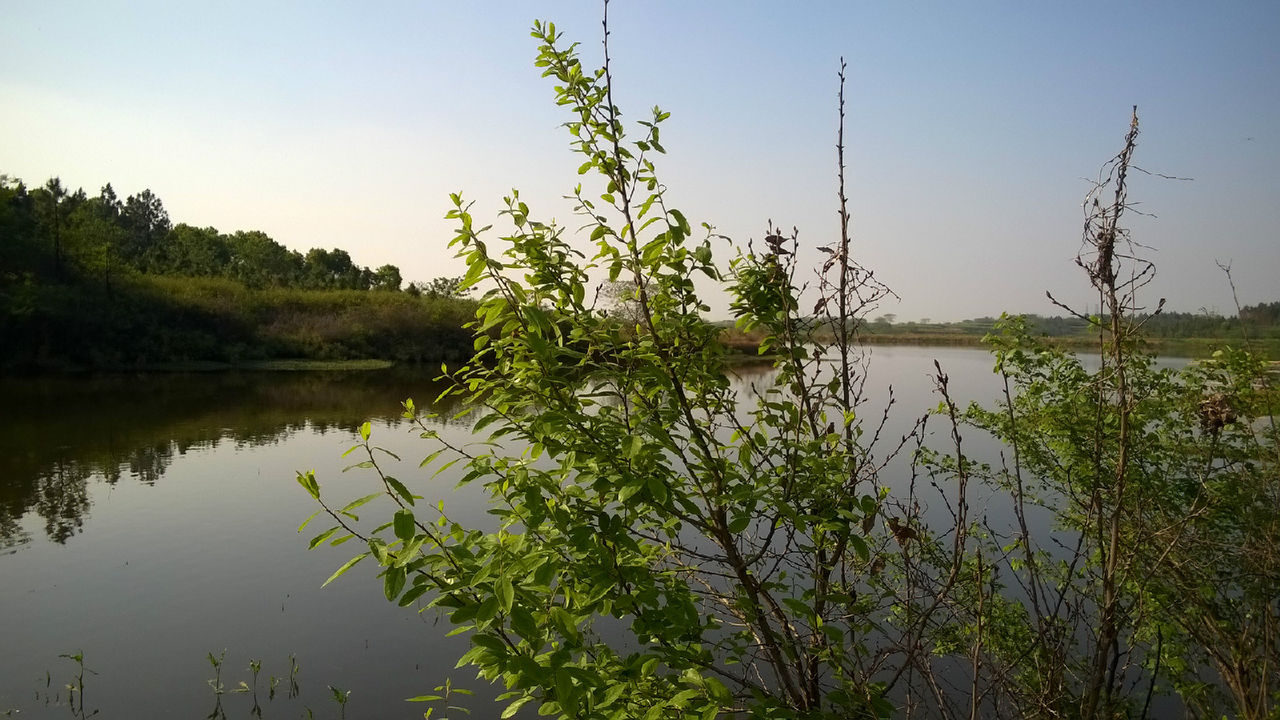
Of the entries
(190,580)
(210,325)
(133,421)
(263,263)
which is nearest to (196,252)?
(263,263)

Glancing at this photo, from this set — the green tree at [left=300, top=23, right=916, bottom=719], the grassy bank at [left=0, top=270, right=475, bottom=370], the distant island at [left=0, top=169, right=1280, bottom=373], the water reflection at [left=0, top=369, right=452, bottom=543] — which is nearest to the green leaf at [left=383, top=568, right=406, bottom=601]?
the green tree at [left=300, top=23, right=916, bottom=719]

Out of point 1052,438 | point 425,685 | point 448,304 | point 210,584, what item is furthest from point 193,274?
point 1052,438

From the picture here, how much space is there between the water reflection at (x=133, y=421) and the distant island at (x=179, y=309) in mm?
4613

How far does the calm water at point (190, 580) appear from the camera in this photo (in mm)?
5832

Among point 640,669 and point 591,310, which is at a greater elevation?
point 591,310

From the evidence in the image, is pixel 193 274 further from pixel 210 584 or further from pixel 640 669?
pixel 640 669

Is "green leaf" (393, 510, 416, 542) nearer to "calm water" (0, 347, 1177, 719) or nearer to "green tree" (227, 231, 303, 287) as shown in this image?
"calm water" (0, 347, 1177, 719)

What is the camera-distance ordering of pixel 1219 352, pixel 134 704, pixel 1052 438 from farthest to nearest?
pixel 134 704, pixel 1052 438, pixel 1219 352

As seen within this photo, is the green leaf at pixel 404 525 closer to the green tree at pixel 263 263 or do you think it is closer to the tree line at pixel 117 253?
the tree line at pixel 117 253

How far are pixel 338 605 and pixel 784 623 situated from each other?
6547mm

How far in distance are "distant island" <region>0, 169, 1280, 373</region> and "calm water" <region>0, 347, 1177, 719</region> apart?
47.7 feet

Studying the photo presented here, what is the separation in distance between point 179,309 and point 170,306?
17.1 inches

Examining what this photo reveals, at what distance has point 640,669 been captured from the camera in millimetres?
1689

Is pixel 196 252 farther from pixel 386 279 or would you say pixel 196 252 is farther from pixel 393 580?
pixel 393 580
